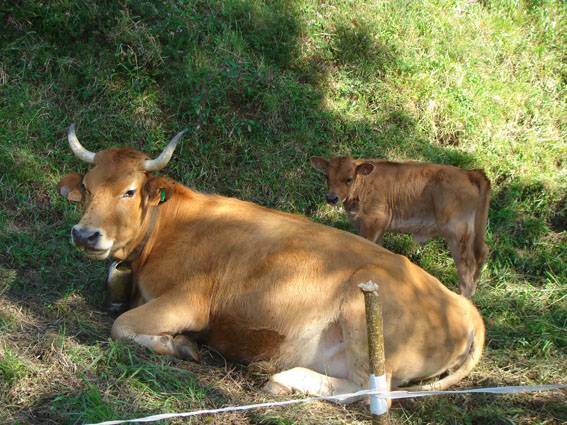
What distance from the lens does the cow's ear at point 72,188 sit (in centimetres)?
671

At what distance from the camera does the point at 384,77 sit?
1130 centimetres

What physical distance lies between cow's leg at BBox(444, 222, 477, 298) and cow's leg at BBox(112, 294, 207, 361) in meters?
3.38

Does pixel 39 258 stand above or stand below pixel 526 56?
below

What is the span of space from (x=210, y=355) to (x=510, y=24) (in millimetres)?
9192

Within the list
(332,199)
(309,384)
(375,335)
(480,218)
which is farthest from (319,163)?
(375,335)

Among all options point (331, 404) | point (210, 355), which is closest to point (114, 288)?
point (210, 355)

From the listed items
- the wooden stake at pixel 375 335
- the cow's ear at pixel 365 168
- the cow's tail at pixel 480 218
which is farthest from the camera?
the cow's ear at pixel 365 168

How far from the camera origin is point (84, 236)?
607 centimetres

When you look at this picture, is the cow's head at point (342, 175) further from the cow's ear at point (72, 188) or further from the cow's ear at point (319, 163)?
the cow's ear at point (72, 188)

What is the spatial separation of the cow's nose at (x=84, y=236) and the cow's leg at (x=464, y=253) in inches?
164

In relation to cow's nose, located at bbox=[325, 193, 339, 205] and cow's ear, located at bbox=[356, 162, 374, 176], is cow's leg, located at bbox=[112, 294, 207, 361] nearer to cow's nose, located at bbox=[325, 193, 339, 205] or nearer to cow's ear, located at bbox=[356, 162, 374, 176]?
cow's nose, located at bbox=[325, 193, 339, 205]

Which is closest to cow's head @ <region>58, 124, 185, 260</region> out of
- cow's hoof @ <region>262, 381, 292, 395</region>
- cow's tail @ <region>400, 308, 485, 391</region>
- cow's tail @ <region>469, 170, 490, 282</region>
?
cow's hoof @ <region>262, 381, 292, 395</region>

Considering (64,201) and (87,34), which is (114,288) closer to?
(64,201)

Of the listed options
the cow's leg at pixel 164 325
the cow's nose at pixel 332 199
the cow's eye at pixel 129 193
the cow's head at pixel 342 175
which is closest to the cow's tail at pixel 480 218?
the cow's head at pixel 342 175
